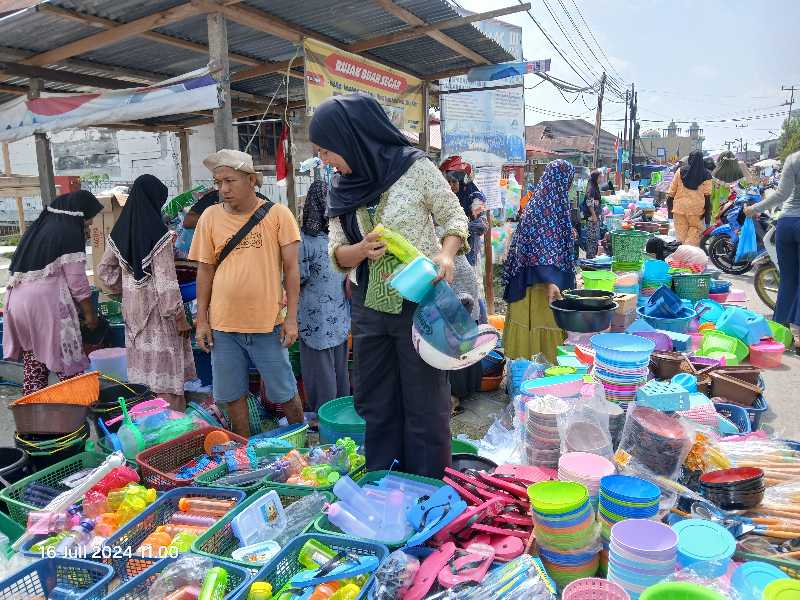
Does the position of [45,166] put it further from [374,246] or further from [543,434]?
[543,434]

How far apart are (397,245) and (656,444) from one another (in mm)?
1554

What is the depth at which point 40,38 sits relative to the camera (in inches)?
195

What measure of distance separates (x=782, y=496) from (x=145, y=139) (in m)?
14.0

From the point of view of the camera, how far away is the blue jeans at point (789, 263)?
5.35 m

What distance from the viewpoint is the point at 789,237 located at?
17.6 ft

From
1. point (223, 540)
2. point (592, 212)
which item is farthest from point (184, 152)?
point (223, 540)

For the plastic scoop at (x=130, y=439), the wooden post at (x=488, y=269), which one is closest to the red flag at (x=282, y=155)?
the wooden post at (x=488, y=269)

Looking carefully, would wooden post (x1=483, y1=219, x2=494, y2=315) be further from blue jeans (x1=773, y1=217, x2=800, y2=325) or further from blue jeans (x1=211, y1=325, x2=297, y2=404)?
blue jeans (x1=211, y1=325, x2=297, y2=404)

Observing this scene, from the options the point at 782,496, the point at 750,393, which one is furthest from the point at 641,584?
the point at 750,393

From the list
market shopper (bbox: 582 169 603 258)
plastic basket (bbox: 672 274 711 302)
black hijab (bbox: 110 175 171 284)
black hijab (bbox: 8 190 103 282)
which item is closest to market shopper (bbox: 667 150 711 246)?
market shopper (bbox: 582 169 603 258)

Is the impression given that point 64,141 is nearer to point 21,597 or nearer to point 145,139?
point 145,139

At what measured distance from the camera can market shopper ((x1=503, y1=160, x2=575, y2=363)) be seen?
443cm

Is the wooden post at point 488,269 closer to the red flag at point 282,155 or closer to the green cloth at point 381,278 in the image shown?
the red flag at point 282,155

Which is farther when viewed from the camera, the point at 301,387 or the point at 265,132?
the point at 265,132
